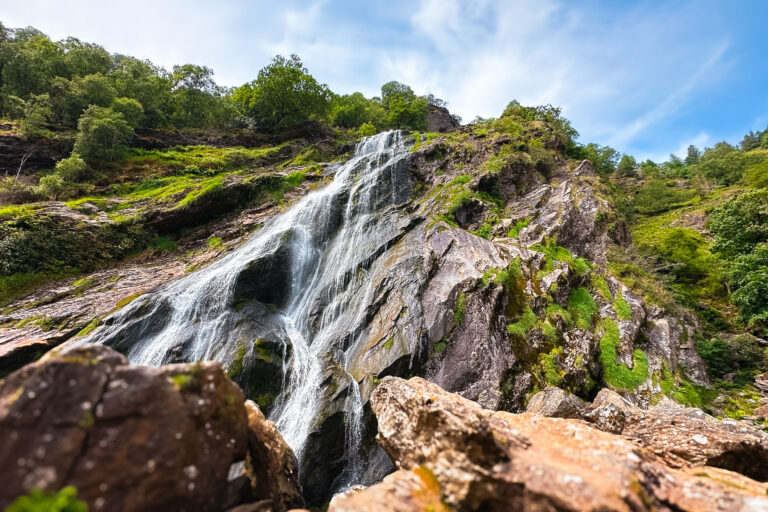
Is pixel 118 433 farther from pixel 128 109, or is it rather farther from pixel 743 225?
pixel 128 109

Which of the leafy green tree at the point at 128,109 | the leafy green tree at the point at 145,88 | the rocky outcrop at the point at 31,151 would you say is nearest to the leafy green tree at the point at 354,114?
the leafy green tree at the point at 145,88

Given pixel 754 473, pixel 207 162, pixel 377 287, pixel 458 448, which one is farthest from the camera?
pixel 207 162

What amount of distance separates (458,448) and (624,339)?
44.9 ft

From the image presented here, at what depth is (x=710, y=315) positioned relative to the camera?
1986 cm

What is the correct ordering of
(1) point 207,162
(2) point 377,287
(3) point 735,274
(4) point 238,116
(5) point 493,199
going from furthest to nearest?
Answer: (4) point 238,116 < (1) point 207,162 < (5) point 493,199 < (3) point 735,274 < (2) point 377,287

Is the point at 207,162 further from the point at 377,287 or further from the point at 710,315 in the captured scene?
the point at 710,315

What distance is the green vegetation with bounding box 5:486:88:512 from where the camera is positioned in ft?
8.46

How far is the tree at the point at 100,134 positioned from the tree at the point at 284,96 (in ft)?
48.6

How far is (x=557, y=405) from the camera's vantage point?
927 cm

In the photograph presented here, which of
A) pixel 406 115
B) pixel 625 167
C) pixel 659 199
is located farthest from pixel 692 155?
pixel 406 115

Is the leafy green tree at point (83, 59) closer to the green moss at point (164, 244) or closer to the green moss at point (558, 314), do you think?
the green moss at point (164, 244)

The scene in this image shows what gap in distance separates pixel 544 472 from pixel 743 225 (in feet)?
91.3

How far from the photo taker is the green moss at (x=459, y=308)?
13.2m

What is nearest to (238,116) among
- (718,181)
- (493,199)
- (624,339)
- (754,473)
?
(493,199)
